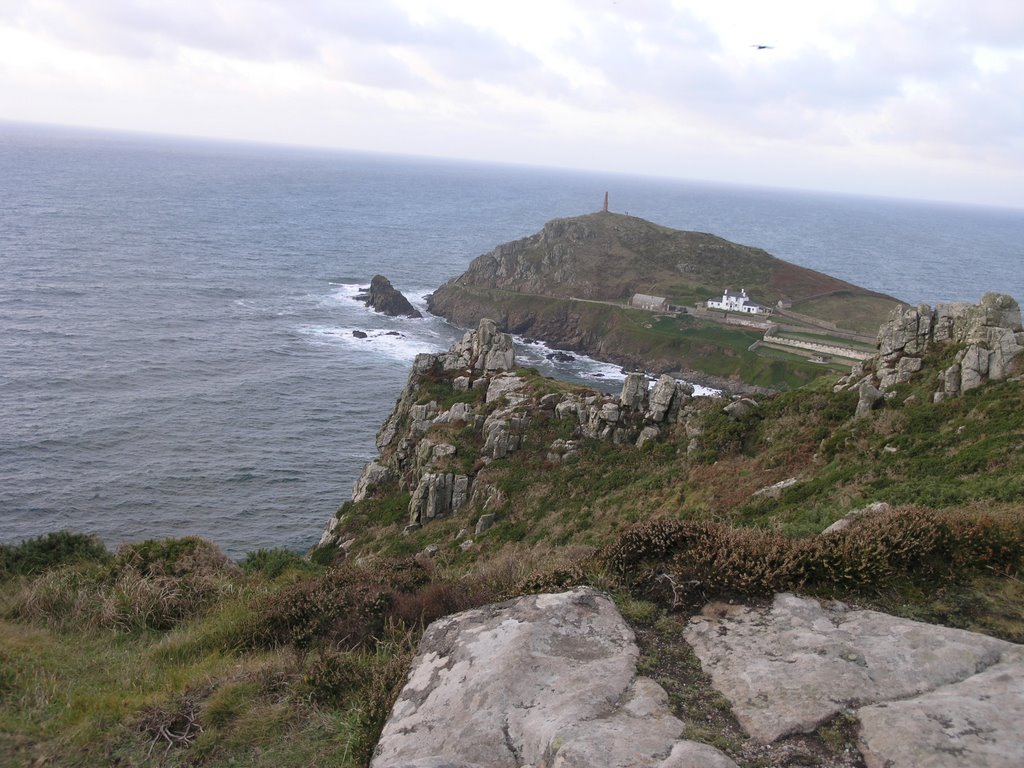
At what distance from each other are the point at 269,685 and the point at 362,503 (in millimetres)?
32300

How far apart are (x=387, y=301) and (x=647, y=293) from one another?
167 feet

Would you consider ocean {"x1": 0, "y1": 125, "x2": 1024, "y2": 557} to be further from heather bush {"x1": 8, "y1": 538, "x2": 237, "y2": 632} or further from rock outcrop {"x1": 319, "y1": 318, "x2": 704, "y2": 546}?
heather bush {"x1": 8, "y1": 538, "x2": 237, "y2": 632}

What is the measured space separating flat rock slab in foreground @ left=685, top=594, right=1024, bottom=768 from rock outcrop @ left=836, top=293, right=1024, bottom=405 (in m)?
21.8

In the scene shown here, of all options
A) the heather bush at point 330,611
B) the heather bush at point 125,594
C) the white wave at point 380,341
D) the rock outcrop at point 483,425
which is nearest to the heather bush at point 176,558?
the heather bush at point 125,594

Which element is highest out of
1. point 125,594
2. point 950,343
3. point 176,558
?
point 950,343

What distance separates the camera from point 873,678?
7445mm

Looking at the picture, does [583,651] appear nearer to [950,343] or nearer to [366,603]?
[366,603]

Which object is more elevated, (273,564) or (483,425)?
(483,425)

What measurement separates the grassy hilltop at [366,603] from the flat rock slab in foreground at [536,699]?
381 millimetres

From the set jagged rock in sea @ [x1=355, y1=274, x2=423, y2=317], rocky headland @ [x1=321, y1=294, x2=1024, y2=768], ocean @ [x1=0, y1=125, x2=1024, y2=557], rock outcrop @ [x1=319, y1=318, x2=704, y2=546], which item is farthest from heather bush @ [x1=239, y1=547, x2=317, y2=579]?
jagged rock in sea @ [x1=355, y1=274, x2=423, y2=317]

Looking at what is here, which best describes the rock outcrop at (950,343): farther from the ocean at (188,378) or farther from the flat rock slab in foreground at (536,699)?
the ocean at (188,378)

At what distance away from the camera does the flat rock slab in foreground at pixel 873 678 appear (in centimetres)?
627

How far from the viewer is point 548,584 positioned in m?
10.5

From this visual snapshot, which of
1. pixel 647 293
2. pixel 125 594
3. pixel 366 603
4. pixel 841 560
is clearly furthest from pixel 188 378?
pixel 647 293
